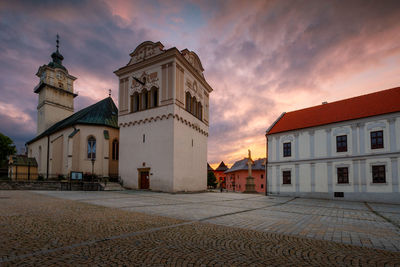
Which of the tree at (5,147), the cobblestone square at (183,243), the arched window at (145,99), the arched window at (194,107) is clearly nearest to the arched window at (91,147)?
the arched window at (145,99)

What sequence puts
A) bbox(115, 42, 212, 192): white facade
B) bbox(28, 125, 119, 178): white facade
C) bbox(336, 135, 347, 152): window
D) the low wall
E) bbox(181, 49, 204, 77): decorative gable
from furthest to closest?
bbox(28, 125, 119, 178): white facade, bbox(181, 49, 204, 77): decorative gable, bbox(115, 42, 212, 192): white facade, bbox(336, 135, 347, 152): window, the low wall

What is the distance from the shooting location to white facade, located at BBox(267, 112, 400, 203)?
1917 centimetres

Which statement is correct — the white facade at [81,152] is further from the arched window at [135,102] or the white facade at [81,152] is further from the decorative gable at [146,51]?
the decorative gable at [146,51]

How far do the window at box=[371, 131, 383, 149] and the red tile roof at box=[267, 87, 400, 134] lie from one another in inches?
64.9

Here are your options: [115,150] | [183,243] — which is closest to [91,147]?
[115,150]

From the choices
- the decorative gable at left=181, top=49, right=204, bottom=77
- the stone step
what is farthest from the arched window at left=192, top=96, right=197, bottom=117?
the stone step

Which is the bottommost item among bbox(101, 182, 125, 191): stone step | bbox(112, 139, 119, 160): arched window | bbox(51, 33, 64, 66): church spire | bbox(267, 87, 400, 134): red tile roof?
bbox(101, 182, 125, 191): stone step

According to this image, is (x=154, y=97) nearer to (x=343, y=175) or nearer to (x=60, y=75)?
(x=343, y=175)

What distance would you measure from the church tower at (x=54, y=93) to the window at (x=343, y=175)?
42.5 metres

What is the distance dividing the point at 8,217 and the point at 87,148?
21371mm

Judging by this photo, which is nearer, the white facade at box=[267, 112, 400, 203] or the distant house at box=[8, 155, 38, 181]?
the white facade at box=[267, 112, 400, 203]

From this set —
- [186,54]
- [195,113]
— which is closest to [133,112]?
[195,113]

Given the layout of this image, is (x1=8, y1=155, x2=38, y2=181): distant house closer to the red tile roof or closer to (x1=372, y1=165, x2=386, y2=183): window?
the red tile roof

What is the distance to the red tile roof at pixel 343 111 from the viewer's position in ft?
67.6
